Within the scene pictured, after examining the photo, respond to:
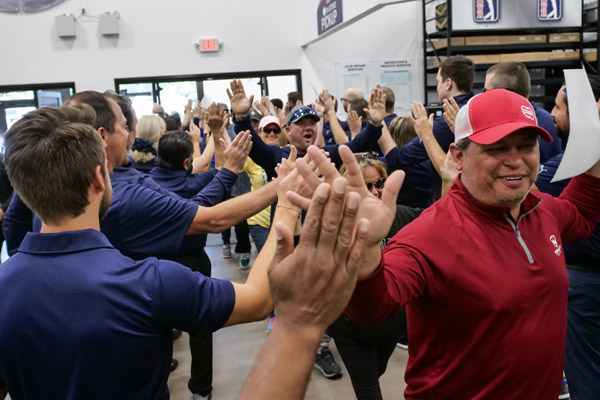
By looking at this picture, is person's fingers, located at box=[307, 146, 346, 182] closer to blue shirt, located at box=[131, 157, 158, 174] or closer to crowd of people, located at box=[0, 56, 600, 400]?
A: crowd of people, located at box=[0, 56, 600, 400]

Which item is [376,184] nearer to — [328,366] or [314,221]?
[328,366]

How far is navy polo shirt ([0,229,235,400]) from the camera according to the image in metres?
1.20

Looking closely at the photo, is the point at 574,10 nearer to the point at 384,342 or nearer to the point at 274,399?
the point at 384,342

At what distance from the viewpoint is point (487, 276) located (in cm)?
142

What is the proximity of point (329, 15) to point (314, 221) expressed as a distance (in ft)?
26.5

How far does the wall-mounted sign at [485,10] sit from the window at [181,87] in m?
3.53

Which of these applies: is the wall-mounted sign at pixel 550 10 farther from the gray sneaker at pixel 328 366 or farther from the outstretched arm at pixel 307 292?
the outstretched arm at pixel 307 292

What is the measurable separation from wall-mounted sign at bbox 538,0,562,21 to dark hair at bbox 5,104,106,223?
29.7 feet

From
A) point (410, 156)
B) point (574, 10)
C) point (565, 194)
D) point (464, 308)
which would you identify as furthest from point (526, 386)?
point (574, 10)

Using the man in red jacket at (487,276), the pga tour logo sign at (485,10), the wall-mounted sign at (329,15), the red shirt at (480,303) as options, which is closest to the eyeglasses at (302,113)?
the man in red jacket at (487,276)

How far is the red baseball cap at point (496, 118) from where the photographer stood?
59.8 inches

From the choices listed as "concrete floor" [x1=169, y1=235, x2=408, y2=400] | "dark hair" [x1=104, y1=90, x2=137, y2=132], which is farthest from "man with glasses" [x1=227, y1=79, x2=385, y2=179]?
"concrete floor" [x1=169, y1=235, x2=408, y2=400]

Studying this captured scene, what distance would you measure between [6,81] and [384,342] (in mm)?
9444

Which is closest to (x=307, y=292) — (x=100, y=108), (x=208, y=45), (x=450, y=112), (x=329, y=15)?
(x=100, y=108)
